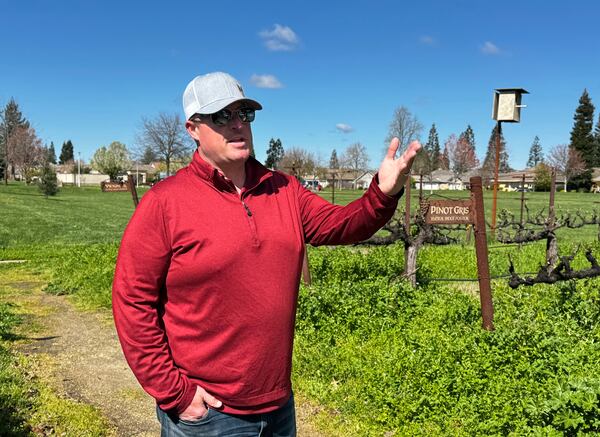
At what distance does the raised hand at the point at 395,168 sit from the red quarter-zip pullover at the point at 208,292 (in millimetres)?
51

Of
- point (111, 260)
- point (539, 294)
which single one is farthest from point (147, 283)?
point (111, 260)

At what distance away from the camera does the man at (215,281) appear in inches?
78.0

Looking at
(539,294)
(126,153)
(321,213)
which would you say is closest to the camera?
(321,213)

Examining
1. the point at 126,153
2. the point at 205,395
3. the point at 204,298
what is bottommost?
the point at 205,395

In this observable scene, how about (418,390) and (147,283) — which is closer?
(147,283)

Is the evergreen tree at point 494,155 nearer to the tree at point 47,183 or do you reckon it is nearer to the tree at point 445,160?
the tree at point 445,160

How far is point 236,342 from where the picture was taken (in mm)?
2045

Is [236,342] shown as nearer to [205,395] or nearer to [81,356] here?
[205,395]

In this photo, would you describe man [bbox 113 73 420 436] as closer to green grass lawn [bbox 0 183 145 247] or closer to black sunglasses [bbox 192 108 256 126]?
black sunglasses [bbox 192 108 256 126]

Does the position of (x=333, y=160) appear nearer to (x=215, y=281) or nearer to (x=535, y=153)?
(x=535, y=153)

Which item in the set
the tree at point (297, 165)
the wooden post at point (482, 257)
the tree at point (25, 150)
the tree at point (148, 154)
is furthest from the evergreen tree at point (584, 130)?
the wooden post at point (482, 257)

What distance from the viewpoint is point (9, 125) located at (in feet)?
249

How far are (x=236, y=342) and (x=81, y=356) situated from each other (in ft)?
16.5

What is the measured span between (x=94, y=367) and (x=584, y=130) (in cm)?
8005
